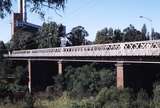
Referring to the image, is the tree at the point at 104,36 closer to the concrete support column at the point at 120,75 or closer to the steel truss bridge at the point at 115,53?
the steel truss bridge at the point at 115,53

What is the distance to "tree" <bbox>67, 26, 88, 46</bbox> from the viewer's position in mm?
110875

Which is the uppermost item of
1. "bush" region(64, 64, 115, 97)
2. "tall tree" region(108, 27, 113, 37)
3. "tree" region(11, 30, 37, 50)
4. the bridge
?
"tall tree" region(108, 27, 113, 37)

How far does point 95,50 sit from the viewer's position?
47.8 metres

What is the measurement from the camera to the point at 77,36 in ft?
364

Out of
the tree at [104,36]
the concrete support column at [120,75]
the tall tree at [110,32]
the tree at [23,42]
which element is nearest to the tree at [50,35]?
the tree at [23,42]

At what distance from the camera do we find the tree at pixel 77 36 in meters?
111

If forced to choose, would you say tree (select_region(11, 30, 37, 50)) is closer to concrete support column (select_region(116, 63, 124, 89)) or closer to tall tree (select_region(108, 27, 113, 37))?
tall tree (select_region(108, 27, 113, 37))

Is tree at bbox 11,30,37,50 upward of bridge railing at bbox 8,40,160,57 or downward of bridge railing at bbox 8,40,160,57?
upward

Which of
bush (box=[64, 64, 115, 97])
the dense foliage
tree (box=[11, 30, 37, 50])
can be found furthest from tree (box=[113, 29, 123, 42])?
bush (box=[64, 64, 115, 97])

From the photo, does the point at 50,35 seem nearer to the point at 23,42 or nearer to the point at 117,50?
the point at 23,42

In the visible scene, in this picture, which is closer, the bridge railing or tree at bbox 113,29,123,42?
the bridge railing

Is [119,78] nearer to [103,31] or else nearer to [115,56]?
[115,56]

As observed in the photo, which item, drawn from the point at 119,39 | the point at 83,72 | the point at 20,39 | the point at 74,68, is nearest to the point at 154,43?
the point at 83,72

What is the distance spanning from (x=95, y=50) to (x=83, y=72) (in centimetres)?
1029
